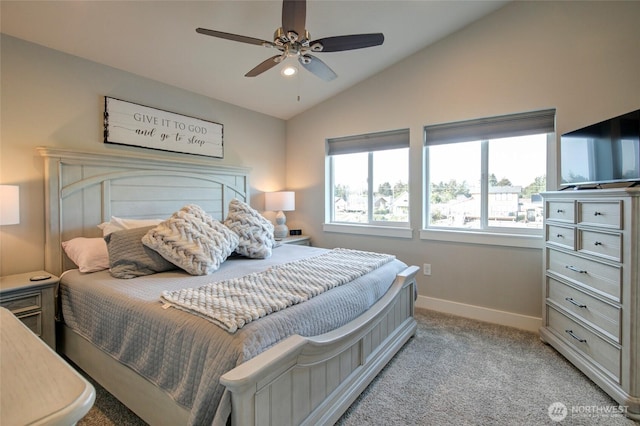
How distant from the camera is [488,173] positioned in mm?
3145

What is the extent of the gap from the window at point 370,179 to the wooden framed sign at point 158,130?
5.09 feet

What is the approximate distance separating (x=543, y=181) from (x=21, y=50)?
441cm

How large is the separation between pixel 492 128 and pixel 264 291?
2723 millimetres

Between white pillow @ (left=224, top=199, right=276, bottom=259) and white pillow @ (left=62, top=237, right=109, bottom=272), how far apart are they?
37.0 inches

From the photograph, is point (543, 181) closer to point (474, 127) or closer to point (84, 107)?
point (474, 127)

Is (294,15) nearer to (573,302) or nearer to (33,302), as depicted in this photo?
(33,302)

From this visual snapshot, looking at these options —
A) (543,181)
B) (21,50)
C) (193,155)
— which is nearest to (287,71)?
(193,155)

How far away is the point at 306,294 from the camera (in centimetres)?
169

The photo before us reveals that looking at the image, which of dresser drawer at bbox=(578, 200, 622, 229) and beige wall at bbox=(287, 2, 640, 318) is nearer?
dresser drawer at bbox=(578, 200, 622, 229)

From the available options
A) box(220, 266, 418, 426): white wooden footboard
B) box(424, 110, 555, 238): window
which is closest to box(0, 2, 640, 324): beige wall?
box(424, 110, 555, 238): window

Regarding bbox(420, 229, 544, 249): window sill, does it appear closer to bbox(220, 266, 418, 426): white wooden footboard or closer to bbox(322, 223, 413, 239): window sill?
bbox(322, 223, 413, 239): window sill

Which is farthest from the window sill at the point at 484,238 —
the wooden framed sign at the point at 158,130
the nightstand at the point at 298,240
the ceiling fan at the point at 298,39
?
the wooden framed sign at the point at 158,130

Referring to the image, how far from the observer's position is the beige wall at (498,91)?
7.95 ft

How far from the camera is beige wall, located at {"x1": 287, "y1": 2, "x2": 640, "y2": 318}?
2422 mm
